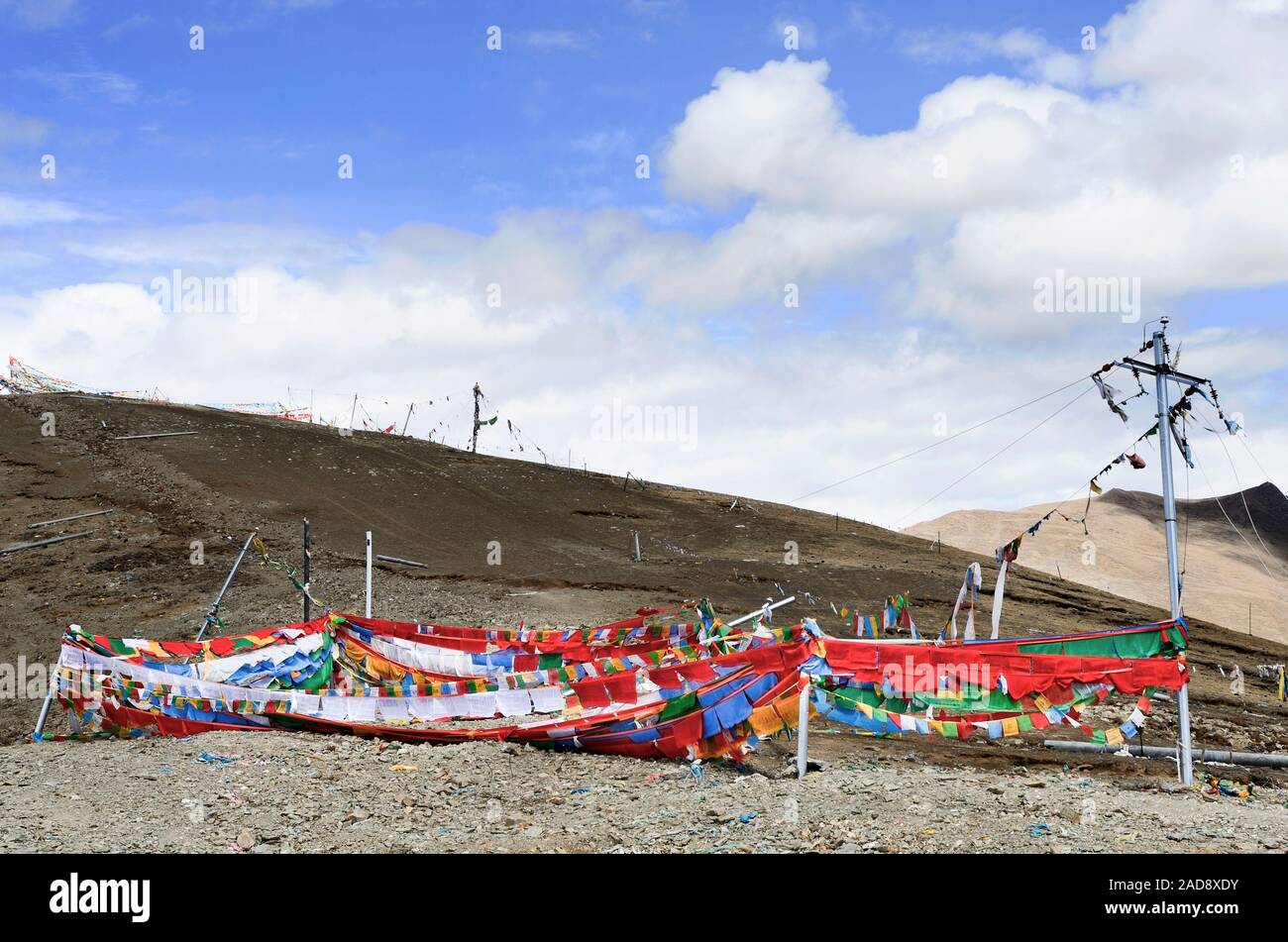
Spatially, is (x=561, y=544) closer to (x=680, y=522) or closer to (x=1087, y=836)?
(x=680, y=522)

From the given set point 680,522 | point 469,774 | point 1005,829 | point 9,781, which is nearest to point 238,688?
point 9,781

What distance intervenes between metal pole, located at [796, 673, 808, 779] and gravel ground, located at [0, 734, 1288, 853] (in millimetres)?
171

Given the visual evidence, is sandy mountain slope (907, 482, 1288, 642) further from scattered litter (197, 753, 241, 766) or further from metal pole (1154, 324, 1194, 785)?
scattered litter (197, 753, 241, 766)

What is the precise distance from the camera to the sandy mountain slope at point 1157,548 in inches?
1912

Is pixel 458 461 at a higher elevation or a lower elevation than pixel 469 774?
higher

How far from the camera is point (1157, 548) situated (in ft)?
182

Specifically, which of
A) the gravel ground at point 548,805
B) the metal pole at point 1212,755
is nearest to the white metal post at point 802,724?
the gravel ground at point 548,805

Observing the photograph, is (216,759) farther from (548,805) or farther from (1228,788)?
(1228,788)

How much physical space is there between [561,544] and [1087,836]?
1163 inches

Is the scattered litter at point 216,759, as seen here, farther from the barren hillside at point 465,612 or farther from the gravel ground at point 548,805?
the barren hillside at point 465,612

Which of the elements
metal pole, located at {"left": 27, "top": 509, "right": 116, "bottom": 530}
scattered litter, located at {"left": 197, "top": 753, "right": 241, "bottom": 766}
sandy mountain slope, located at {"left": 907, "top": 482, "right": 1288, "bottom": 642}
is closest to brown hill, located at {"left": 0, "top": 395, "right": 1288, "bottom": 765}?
metal pole, located at {"left": 27, "top": 509, "right": 116, "bottom": 530}

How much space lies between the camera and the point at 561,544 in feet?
124

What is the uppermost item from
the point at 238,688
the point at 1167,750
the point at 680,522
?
the point at 680,522

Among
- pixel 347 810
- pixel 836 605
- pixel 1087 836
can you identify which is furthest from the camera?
pixel 836 605
